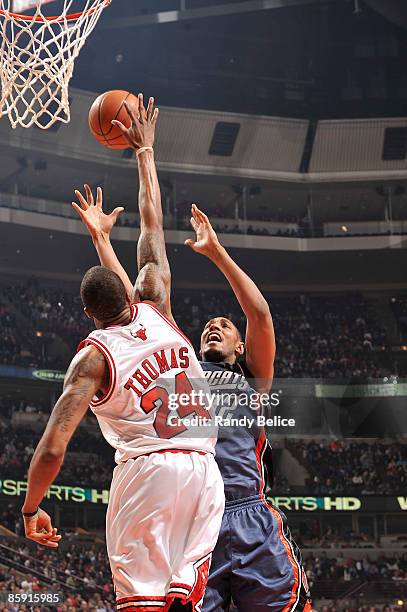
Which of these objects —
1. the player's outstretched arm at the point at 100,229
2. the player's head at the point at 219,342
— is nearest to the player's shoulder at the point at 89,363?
the player's outstretched arm at the point at 100,229

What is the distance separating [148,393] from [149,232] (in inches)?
33.8

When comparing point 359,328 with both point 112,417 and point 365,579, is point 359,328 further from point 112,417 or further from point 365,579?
point 112,417

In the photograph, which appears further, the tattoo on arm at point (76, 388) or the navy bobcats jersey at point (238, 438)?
the navy bobcats jersey at point (238, 438)

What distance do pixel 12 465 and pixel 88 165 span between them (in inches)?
332

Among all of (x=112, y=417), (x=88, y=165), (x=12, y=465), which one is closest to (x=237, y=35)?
(x=88, y=165)

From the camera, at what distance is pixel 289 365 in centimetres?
2109

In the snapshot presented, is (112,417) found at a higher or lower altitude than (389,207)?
lower

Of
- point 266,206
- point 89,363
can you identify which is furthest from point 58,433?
point 266,206

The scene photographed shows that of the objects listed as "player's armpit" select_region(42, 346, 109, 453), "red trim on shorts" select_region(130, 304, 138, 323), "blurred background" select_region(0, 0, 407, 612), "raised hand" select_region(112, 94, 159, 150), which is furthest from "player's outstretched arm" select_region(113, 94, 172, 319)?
"blurred background" select_region(0, 0, 407, 612)

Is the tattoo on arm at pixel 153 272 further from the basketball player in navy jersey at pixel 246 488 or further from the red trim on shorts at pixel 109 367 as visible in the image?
the red trim on shorts at pixel 109 367

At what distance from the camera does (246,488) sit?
376 centimetres

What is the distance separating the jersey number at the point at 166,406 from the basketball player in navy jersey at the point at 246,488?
0.73 m

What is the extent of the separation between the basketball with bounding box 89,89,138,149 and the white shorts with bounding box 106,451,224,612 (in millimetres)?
2396

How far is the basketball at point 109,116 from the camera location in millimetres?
4855
